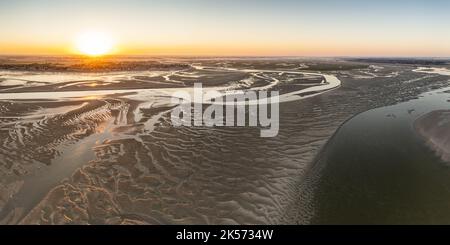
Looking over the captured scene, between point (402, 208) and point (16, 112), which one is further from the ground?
point (16, 112)

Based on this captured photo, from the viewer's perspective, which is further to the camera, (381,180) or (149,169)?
(149,169)

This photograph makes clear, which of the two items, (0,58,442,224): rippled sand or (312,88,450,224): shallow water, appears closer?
(0,58,442,224): rippled sand

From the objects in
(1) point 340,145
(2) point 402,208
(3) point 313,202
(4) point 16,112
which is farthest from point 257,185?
(4) point 16,112

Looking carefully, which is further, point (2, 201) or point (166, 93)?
point (166, 93)

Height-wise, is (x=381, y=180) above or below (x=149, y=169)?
below

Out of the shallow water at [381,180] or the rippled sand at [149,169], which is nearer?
the rippled sand at [149,169]
